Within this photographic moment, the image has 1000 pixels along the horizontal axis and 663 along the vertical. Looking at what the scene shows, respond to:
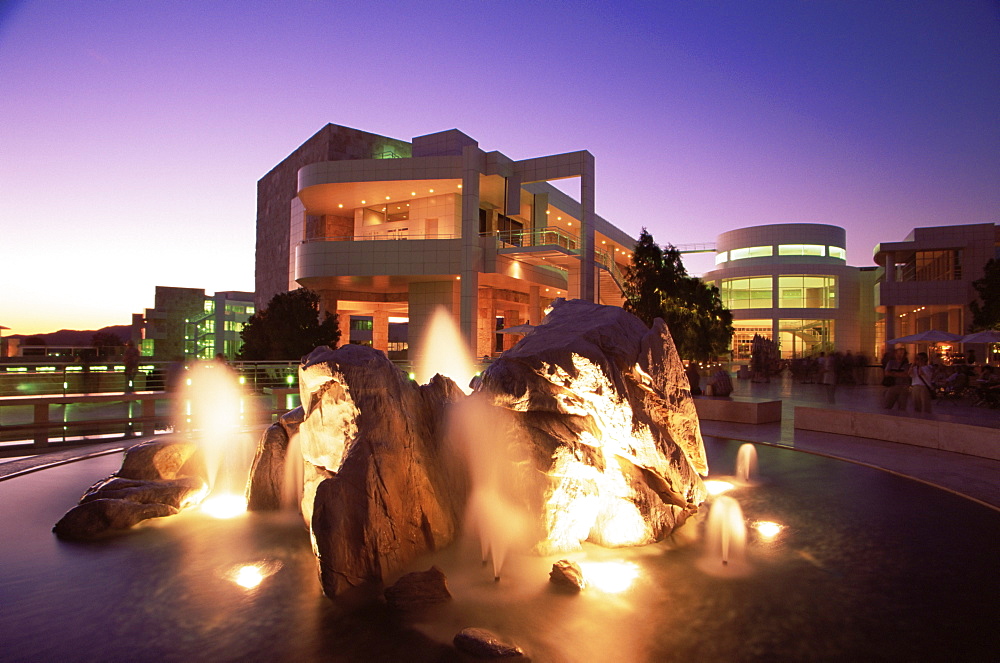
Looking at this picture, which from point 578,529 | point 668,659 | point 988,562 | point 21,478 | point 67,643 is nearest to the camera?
point 668,659

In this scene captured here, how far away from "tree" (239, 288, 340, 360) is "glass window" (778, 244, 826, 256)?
177 feet

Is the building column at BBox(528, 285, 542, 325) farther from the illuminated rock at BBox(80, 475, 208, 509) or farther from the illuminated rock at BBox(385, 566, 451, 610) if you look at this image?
the illuminated rock at BBox(385, 566, 451, 610)

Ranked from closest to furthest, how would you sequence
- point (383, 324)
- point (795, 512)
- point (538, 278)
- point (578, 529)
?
point (578, 529), point (795, 512), point (538, 278), point (383, 324)

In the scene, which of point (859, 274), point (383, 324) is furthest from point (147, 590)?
point (859, 274)

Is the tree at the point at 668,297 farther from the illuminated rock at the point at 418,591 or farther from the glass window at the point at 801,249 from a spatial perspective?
the glass window at the point at 801,249

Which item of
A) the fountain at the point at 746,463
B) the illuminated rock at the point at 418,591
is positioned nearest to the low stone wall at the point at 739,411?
the fountain at the point at 746,463

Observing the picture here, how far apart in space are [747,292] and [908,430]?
55689 mm

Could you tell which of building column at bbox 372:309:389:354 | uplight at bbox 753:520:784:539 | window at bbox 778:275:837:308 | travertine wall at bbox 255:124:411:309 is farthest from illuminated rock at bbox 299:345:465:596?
window at bbox 778:275:837:308

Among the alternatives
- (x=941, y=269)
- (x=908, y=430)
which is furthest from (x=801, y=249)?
(x=908, y=430)

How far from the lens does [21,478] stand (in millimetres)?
9445

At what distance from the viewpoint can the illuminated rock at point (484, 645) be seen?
173 inches

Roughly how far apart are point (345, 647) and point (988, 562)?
686 cm

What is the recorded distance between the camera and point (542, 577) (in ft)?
19.4

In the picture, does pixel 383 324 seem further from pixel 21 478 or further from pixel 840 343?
pixel 840 343
